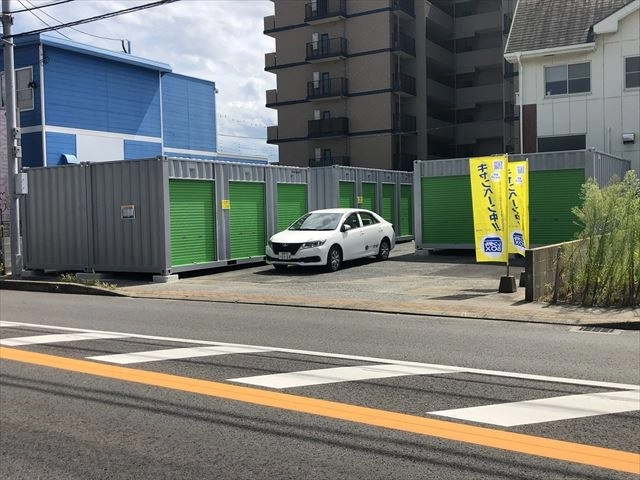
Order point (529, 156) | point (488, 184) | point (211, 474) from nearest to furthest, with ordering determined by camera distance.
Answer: point (211, 474) < point (488, 184) < point (529, 156)

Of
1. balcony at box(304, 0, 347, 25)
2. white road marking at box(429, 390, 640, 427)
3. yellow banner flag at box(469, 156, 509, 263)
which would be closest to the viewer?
white road marking at box(429, 390, 640, 427)

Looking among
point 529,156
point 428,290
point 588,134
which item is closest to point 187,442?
point 428,290

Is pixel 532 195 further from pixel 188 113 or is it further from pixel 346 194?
pixel 188 113

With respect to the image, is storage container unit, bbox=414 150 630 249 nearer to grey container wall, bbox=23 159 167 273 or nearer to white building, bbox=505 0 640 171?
white building, bbox=505 0 640 171

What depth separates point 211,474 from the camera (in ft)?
13.5

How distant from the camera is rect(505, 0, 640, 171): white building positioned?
2588 centimetres

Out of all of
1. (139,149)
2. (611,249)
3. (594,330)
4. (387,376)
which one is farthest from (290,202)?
(139,149)

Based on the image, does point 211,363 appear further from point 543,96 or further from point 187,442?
point 543,96

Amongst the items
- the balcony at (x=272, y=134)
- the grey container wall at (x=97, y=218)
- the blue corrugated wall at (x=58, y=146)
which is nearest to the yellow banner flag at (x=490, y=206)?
the grey container wall at (x=97, y=218)

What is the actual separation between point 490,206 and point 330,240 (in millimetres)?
5002

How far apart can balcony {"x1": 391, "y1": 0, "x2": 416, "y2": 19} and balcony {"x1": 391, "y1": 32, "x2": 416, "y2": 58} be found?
4.76 feet

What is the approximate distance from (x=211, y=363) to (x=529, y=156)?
14624mm

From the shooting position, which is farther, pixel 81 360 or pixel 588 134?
pixel 588 134

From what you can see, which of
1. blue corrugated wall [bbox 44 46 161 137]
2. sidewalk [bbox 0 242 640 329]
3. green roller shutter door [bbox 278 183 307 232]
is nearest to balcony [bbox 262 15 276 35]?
blue corrugated wall [bbox 44 46 161 137]
